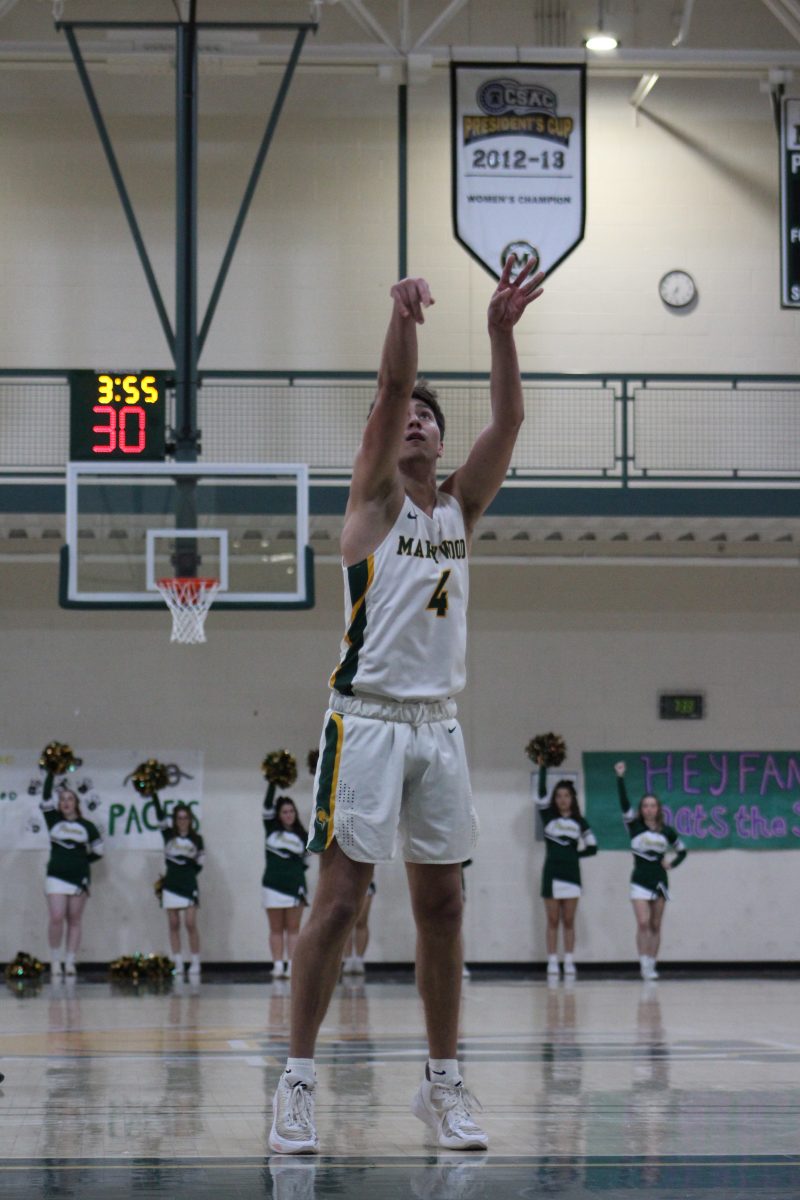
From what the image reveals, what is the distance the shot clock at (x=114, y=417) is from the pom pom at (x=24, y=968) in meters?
5.39

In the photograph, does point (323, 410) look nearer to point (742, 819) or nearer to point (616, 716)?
point (616, 716)

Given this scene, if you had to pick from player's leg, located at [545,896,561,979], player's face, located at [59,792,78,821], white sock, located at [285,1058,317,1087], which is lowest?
player's leg, located at [545,896,561,979]

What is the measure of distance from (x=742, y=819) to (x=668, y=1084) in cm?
1121

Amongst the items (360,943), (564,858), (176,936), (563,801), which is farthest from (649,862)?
(176,936)

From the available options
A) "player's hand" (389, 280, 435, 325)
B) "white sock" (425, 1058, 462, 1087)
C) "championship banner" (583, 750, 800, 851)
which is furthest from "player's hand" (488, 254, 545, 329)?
"championship banner" (583, 750, 800, 851)

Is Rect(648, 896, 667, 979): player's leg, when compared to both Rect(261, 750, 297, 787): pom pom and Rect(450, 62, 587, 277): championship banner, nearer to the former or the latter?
Rect(261, 750, 297, 787): pom pom

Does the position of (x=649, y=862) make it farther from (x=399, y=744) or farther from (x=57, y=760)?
(x=399, y=744)

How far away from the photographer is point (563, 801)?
50.6 feet

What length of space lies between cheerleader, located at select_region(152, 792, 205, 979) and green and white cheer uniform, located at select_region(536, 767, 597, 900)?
355 centimetres

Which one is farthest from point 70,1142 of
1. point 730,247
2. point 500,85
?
point 730,247

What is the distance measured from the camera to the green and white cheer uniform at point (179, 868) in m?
15.1

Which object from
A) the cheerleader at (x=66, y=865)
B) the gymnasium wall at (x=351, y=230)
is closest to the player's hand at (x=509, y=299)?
the cheerleader at (x=66, y=865)

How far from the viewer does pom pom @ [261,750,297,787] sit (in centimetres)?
1513

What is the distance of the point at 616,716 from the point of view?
646 inches
